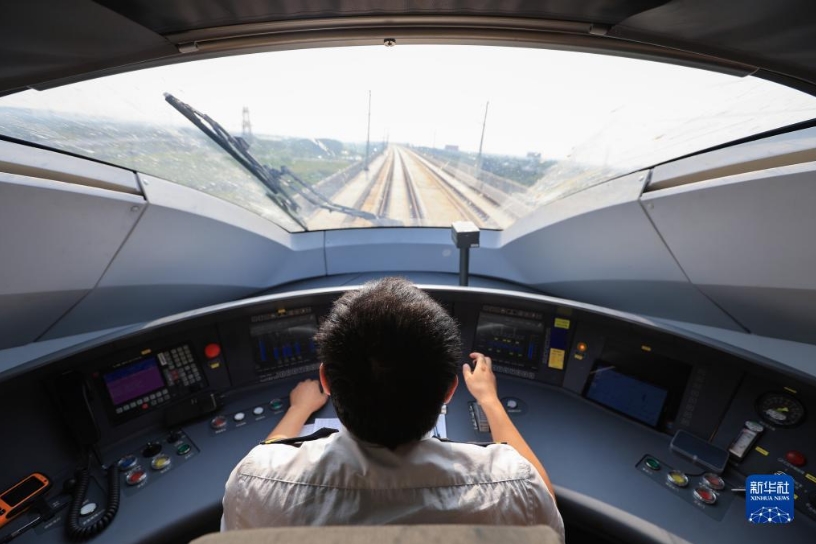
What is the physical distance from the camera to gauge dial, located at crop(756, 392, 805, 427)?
1.20 metres

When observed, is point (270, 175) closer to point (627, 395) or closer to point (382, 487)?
point (382, 487)

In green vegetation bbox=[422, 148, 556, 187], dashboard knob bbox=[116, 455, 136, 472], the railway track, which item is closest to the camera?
dashboard knob bbox=[116, 455, 136, 472]

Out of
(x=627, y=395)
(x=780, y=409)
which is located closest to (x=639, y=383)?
(x=627, y=395)

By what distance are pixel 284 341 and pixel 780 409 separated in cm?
199

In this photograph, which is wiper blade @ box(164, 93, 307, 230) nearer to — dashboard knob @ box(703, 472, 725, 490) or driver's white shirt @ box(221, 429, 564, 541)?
driver's white shirt @ box(221, 429, 564, 541)

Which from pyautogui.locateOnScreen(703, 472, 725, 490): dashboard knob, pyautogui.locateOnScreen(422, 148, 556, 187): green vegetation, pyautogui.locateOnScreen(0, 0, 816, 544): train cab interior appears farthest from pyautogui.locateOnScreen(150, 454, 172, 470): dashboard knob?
pyautogui.locateOnScreen(422, 148, 556, 187): green vegetation

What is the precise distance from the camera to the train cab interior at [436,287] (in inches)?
41.1

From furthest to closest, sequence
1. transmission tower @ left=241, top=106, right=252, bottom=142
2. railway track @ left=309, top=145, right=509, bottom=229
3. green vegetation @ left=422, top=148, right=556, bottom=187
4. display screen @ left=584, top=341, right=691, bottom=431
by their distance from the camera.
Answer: railway track @ left=309, top=145, right=509, bottom=229 → green vegetation @ left=422, top=148, right=556, bottom=187 → transmission tower @ left=241, top=106, right=252, bottom=142 → display screen @ left=584, top=341, right=691, bottom=431

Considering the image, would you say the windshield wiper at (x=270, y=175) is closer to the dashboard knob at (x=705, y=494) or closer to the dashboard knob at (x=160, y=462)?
the dashboard knob at (x=160, y=462)

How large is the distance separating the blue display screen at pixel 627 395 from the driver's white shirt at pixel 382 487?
994 millimetres

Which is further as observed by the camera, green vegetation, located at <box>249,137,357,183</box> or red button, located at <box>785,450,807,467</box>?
green vegetation, located at <box>249,137,357,183</box>

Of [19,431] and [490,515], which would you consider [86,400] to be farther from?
[490,515]

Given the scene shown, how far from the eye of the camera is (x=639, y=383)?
1.51 metres

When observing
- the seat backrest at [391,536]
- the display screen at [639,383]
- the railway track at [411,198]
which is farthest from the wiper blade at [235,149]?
the display screen at [639,383]
